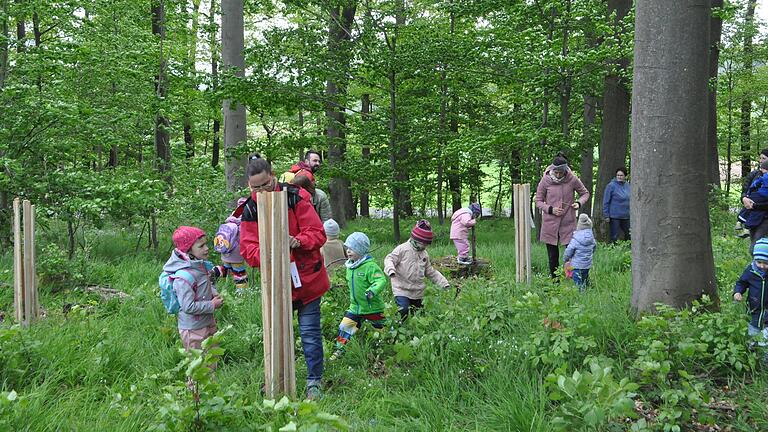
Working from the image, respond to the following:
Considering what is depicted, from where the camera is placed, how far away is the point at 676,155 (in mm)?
4656

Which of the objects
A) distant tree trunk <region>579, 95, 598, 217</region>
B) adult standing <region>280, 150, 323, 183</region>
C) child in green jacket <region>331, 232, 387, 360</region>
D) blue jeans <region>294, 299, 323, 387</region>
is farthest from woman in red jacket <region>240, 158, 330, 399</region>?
distant tree trunk <region>579, 95, 598, 217</region>

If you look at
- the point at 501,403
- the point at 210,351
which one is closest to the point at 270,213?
the point at 210,351

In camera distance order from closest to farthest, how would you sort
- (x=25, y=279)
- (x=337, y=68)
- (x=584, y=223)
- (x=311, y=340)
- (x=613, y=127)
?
1. (x=311, y=340)
2. (x=25, y=279)
3. (x=584, y=223)
4. (x=613, y=127)
5. (x=337, y=68)

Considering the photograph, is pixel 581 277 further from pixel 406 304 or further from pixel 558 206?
pixel 406 304

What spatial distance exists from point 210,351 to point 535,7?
10120mm

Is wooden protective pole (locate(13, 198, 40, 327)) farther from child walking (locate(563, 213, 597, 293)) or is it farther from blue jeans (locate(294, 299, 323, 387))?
child walking (locate(563, 213, 597, 293))

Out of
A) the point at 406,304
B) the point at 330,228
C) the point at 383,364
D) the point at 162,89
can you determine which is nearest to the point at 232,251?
the point at 330,228

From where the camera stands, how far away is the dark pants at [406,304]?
5.91 meters

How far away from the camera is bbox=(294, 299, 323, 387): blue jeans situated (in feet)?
14.6

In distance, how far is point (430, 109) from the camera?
14.6m

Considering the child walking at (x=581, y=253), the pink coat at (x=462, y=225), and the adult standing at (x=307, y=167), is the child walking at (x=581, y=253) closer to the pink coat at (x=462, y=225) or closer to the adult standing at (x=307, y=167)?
the pink coat at (x=462, y=225)

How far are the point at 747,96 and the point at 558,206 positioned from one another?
18690mm

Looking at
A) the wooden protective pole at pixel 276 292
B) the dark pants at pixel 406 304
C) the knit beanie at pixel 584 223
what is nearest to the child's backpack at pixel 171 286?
the wooden protective pole at pixel 276 292

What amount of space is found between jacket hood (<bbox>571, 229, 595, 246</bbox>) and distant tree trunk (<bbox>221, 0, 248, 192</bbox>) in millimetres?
Result: 6018
